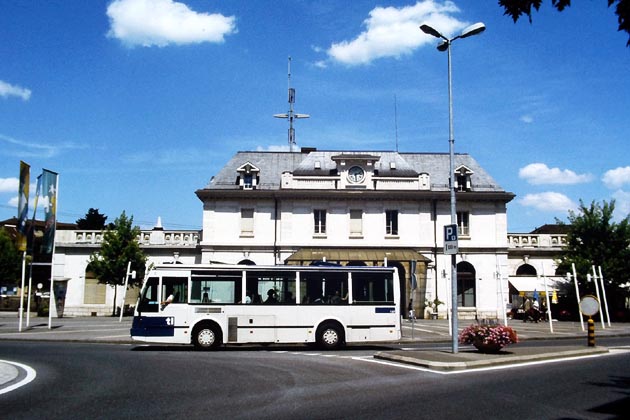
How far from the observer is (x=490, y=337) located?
1625cm

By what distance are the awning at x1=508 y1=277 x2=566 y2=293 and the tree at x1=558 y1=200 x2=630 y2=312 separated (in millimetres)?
1474

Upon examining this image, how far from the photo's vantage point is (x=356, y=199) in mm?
45469

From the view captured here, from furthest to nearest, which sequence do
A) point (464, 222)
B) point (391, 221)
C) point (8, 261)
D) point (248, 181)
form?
point (8, 261), point (248, 181), point (464, 222), point (391, 221)

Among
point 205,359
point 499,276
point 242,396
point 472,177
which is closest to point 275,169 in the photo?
point 472,177

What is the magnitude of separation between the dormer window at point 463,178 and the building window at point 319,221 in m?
10.5

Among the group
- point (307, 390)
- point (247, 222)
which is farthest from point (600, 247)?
point (307, 390)

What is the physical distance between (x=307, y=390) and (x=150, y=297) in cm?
1089

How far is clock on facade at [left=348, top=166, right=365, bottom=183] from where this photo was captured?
45.4 metres

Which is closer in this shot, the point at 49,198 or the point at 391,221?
the point at 49,198

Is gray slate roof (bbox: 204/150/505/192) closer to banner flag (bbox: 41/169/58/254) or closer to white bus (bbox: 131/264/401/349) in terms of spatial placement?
banner flag (bbox: 41/169/58/254)

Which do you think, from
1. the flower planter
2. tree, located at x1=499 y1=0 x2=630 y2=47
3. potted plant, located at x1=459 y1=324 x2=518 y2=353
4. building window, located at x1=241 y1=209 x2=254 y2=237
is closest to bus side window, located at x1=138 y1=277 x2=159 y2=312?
potted plant, located at x1=459 y1=324 x2=518 y2=353

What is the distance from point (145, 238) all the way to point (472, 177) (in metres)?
26.6

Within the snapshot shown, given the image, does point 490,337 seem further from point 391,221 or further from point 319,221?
point 319,221

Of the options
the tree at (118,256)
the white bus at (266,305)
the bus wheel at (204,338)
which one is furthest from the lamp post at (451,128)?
the tree at (118,256)
